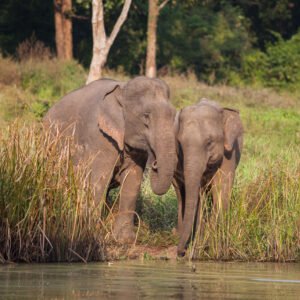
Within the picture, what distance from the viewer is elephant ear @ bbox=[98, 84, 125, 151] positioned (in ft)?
51.2

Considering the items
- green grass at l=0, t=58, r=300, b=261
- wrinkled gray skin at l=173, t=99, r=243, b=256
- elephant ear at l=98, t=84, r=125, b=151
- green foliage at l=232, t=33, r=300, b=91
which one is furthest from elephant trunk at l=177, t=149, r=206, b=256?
green foliage at l=232, t=33, r=300, b=91

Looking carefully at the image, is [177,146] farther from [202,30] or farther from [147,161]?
[202,30]

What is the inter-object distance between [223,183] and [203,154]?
0.42m

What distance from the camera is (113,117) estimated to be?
15.7m

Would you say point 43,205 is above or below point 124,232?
above

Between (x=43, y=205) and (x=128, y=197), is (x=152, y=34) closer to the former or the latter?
(x=128, y=197)

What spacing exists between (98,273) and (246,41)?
111 feet

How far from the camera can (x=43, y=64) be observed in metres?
33.4

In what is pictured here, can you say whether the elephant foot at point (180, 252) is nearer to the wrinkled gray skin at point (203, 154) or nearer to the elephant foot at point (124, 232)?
the wrinkled gray skin at point (203, 154)

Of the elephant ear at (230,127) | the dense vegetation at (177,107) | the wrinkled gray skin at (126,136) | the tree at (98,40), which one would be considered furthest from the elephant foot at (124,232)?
the tree at (98,40)

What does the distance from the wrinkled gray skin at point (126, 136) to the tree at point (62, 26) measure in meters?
21.6

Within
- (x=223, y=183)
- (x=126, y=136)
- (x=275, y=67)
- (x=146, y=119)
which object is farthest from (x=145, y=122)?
(x=275, y=67)

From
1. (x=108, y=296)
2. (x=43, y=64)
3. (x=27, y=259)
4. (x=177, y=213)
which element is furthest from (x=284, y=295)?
(x=43, y=64)

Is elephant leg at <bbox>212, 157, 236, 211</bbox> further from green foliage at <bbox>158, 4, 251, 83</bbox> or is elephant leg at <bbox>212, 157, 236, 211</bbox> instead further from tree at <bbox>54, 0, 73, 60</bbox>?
green foliage at <bbox>158, 4, 251, 83</bbox>
